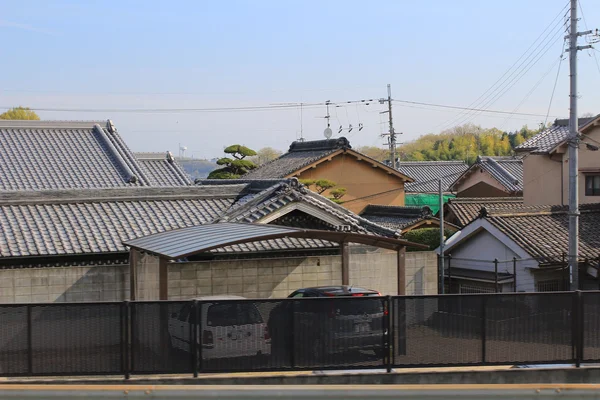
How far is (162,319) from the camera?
32.1 ft

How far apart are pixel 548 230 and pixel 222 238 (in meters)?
11.8

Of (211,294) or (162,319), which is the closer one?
(162,319)

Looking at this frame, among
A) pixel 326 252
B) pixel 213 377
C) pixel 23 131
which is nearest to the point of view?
pixel 213 377

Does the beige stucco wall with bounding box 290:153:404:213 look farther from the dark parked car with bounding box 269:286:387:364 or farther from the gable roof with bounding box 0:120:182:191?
the dark parked car with bounding box 269:286:387:364

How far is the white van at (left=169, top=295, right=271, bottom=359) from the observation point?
9.75 metres

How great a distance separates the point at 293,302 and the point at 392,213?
22321 millimetres

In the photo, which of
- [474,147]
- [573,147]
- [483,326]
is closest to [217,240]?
[483,326]

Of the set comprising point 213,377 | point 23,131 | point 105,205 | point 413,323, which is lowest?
point 213,377

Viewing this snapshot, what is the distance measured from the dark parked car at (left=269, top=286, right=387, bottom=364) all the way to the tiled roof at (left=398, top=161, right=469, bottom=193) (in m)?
45.7

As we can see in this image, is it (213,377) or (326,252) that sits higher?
(326,252)

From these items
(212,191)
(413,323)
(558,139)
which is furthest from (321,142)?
(413,323)

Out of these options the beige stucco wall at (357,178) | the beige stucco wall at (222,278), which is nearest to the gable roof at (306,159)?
the beige stucco wall at (357,178)

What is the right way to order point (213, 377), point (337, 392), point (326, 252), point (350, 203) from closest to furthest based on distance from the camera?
point (337, 392) < point (213, 377) < point (326, 252) < point (350, 203)

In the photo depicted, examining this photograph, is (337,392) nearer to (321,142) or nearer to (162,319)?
(162,319)
